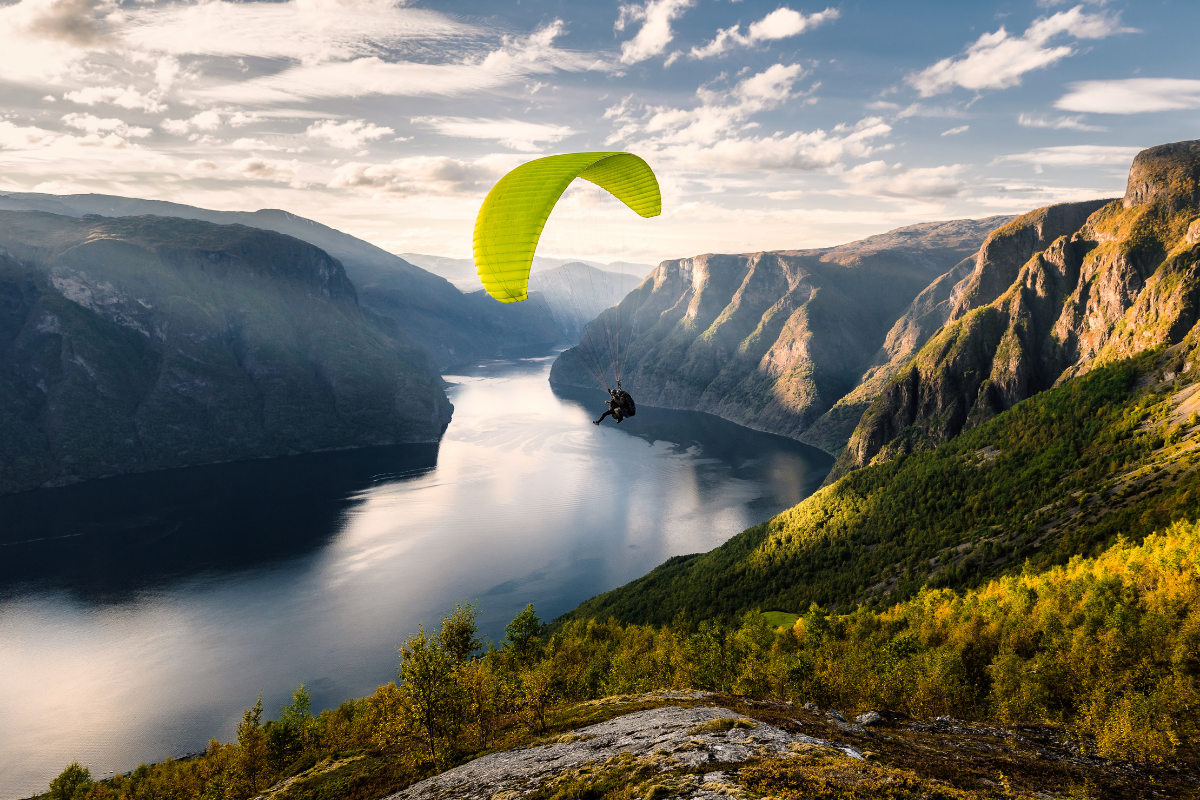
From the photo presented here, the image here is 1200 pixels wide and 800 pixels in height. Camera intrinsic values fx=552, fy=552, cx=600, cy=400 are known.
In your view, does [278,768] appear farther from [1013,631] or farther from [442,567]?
[442,567]

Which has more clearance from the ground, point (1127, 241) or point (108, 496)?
point (1127, 241)

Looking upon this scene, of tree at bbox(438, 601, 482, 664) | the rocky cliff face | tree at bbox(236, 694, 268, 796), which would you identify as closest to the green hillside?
the rocky cliff face

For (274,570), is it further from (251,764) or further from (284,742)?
(251,764)

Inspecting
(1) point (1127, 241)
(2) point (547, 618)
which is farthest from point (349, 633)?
(1) point (1127, 241)

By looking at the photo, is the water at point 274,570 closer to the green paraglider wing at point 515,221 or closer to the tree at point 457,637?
the tree at point 457,637

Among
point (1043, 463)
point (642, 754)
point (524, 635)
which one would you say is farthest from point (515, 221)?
point (1043, 463)
